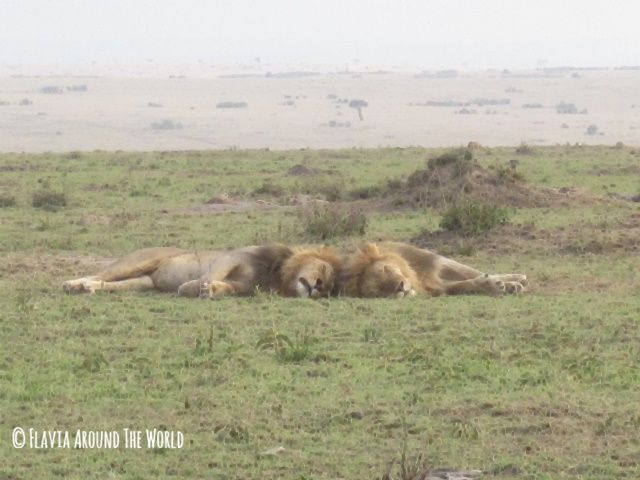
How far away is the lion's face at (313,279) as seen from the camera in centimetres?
1120

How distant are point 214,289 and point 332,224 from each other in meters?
4.39

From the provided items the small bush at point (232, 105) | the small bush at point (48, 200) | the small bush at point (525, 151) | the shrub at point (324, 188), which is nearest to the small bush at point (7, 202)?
the small bush at point (48, 200)

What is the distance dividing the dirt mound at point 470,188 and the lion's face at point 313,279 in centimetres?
684

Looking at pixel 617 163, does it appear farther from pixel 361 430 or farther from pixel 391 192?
pixel 361 430

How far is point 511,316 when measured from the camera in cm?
1036

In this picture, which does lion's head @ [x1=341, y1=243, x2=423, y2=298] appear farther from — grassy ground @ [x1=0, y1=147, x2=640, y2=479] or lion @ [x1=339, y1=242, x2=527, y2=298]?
grassy ground @ [x1=0, y1=147, x2=640, y2=479]

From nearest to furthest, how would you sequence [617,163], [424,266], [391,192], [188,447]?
[188,447] → [424,266] → [391,192] → [617,163]

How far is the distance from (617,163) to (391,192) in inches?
308

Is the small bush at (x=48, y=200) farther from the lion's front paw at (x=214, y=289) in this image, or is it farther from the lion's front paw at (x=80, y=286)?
the lion's front paw at (x=214, y=289)

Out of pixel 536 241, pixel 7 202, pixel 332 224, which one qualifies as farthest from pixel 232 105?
pixel 536 241

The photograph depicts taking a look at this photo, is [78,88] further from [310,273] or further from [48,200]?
[310,273]

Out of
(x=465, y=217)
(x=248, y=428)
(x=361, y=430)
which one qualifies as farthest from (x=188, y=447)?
(x=465, y=217)

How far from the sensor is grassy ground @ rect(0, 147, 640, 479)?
6859 millimetres

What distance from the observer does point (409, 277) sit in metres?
11.4
